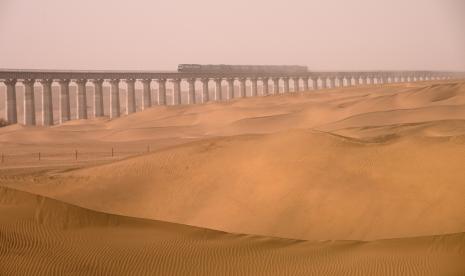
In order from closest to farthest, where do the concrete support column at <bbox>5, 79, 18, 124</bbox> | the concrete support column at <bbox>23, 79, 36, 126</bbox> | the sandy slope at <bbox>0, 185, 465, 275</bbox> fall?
the sandy slope at <bbox>0, 185, 465, 275</bbox> < the concrete support column at <bbox>5, 79, 18, 124</bbox> < the concrete support column at <bbox>23, 79, 36, 126</bbox>

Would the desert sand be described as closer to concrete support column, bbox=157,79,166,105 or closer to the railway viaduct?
the railway viaduct

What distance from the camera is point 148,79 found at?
81500 mm

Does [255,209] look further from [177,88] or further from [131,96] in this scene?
[177,88]

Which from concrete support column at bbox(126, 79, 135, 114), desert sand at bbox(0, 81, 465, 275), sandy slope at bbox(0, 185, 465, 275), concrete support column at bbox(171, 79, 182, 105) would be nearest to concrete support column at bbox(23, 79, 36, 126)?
concrete support column at bbox(126, 79, 135, 114)

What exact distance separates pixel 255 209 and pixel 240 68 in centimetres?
8839

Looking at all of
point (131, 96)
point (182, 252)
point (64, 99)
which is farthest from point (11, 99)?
point (182, 252)

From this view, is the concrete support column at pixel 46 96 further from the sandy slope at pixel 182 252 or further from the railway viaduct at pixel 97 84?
the sandy slope at pixel 182 252

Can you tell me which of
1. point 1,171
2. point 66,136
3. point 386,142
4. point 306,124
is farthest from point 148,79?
point 386,142

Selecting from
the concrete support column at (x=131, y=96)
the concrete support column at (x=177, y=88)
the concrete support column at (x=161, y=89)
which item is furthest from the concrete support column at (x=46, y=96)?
the concrete support column at (x=177, y=88)

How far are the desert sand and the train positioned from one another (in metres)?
65.8

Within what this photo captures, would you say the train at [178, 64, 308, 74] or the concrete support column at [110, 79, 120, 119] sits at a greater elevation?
the train at [178, 64, 308, 74]

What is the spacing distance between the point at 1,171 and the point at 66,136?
2419 centimetres

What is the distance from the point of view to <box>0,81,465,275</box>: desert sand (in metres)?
10.2

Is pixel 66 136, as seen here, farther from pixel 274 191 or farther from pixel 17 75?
pixel 274 191
